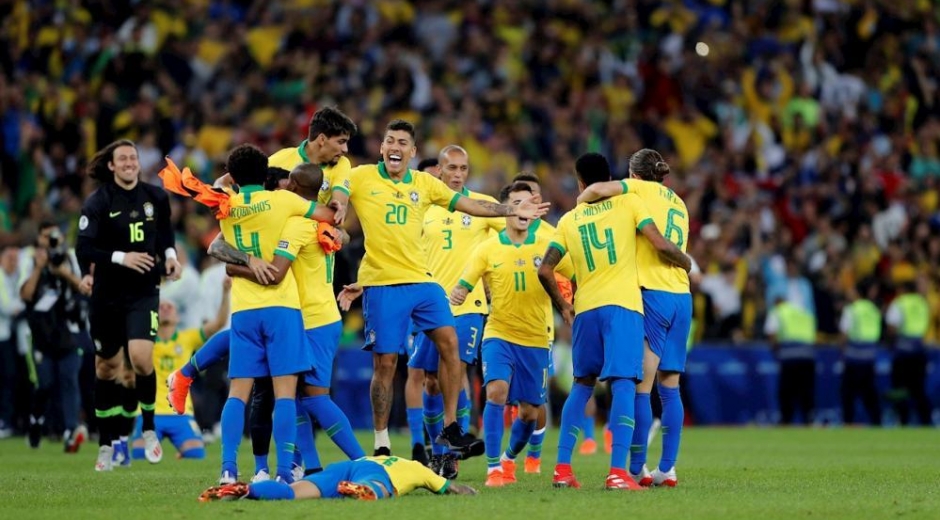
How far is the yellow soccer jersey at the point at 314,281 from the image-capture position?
12.0m

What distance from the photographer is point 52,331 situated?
19.8m

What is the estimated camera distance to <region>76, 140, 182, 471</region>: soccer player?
48.5 feet

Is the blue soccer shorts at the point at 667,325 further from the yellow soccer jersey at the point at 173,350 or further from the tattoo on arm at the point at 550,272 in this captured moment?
the yellow soccer jersey at the point at 173,350

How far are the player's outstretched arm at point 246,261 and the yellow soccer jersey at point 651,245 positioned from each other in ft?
9.42

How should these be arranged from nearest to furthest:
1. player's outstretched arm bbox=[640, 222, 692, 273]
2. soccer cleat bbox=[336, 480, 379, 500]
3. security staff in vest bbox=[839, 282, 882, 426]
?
1. soccer cleat bbox=[336, 480, 379, 500]
2. player's outstretched arm bbox=[640, 222, 692, 273]
3. security staff in vest bbox=[839, 282, 882, 426]

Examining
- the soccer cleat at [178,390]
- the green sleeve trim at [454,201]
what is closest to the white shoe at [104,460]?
the soccer cleat at [178,390]

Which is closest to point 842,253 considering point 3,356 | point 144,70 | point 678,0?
point 678,0

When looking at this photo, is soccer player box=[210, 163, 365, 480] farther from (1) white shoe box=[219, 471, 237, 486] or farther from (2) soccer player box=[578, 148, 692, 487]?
(2) soccer player box=[578, 148, 692, 487]

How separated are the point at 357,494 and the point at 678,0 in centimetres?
2312

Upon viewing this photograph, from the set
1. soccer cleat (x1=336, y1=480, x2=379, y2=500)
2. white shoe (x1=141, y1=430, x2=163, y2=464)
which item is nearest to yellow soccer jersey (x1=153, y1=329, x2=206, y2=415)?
white shoe (x1=141, y1=430, x2=163, y2=464)

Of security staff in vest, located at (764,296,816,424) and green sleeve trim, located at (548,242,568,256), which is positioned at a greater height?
green sleeve trim, located at (548,242,568,256)

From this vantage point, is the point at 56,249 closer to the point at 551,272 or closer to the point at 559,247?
the point at 551,272

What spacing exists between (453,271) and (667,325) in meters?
3.37

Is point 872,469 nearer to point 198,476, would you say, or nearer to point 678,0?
point 198,476
